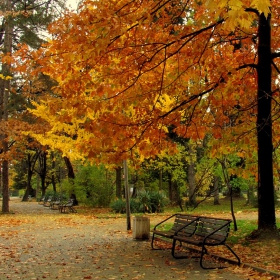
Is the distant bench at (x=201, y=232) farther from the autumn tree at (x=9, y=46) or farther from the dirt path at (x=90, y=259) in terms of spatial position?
the autumn tree at (x=9, y=46)

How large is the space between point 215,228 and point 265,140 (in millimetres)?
2927

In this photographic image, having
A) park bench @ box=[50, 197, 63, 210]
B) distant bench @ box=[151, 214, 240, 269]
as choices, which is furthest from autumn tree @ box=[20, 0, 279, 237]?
park bench @ box=[50, 197, 63, 210]

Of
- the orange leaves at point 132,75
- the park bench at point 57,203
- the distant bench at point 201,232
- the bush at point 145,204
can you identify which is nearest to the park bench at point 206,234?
the distant bench at point 201,232

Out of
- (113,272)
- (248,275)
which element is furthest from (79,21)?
(248,275)

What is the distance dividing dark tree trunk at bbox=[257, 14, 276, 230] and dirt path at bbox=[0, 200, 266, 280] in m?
2.48

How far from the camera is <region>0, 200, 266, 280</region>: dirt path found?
20.9 feet

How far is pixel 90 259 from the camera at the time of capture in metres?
7.73

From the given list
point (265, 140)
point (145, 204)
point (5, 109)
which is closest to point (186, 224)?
point (265, 140)

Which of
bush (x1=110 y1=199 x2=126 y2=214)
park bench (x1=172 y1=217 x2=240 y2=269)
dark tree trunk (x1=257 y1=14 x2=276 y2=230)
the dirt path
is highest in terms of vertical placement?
dark tree trunk (x1=257 y1=14 x2=276 y2=230)

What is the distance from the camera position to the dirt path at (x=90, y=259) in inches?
251

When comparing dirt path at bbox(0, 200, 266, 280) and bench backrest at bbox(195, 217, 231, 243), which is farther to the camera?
bench backrest at bbox(195, 217, 231, 243)

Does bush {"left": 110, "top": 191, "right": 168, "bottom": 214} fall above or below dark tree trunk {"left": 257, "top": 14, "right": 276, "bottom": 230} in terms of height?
below

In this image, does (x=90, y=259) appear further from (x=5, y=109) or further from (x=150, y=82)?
(x=5, y=109)

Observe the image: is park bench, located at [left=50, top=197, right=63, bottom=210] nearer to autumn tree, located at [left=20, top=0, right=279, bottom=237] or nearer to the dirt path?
the dirt path
